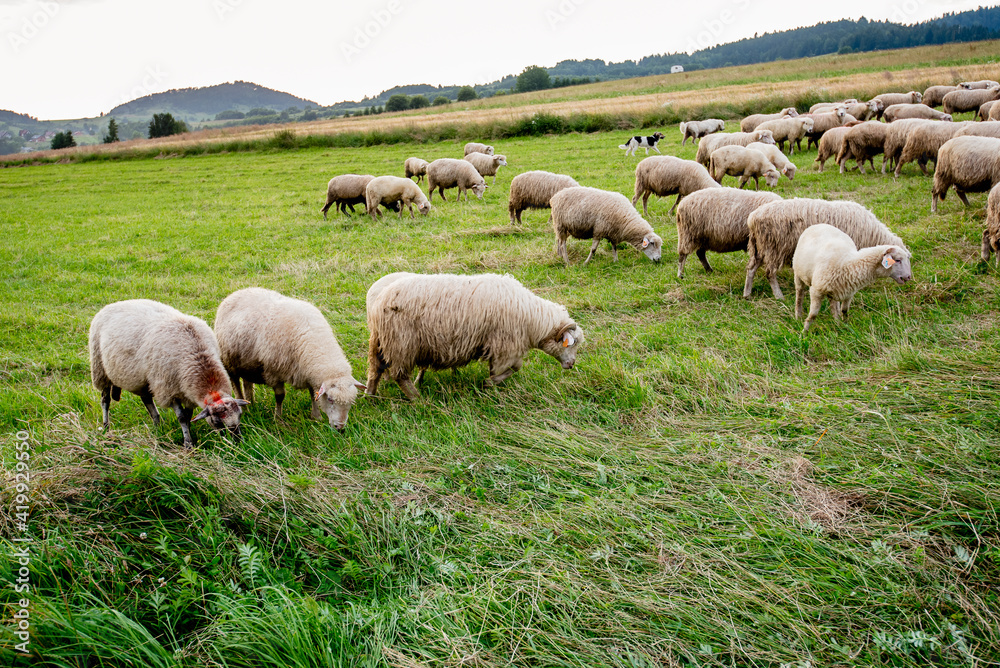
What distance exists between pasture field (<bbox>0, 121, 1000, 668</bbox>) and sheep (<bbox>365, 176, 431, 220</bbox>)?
30.6 feet

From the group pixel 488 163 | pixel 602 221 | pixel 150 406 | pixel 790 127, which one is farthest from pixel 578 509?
pixel 790 127

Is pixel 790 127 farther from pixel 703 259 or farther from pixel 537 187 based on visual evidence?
Result: pixel 703 259

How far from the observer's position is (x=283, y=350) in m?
5.59

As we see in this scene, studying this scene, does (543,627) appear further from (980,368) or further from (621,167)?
(621,167)

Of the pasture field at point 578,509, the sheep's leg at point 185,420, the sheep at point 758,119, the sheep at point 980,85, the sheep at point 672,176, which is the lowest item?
the pasture field at point 578,509

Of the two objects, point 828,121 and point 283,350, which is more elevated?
point 828,121

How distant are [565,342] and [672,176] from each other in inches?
302

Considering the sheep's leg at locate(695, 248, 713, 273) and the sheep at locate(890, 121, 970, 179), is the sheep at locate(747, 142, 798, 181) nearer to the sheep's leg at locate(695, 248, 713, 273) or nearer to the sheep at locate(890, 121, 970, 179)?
the sheep at locate(890, 121, 970, 179)

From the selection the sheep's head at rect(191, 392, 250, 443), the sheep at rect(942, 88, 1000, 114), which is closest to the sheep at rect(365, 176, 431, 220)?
the sheep's head at rect(191, 392, 250, 443)

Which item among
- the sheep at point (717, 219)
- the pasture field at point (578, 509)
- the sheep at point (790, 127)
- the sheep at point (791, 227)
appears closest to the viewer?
the pasture field at point (578, 509)

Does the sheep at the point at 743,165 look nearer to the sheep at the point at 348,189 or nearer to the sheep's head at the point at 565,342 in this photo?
the sheep at the point at 348,189

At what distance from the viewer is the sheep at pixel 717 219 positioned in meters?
8.48

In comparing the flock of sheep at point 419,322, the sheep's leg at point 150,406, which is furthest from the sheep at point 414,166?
the sheep's leg at point 150,406

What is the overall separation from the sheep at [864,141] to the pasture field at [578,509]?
9.15 m
